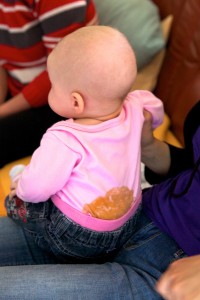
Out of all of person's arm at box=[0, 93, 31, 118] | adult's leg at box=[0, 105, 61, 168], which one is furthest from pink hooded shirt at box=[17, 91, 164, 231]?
person's arm at box=[0, 93, 31, 118]

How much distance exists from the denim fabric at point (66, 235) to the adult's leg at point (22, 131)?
0.38 m

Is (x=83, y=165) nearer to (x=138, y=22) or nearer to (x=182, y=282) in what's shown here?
(x=182, y=282)

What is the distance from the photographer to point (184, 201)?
891 mm

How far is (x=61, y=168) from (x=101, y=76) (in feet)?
0.61

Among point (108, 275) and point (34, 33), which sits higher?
point (34, 33)

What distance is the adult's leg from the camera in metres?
1.32

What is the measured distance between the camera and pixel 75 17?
1276mm

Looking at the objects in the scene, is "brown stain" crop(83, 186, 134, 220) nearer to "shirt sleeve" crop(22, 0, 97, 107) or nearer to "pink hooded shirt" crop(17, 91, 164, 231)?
"pink hooded shirt" crop(17, 91, 164, 231)

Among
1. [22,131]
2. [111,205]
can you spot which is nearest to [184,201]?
[111,205]

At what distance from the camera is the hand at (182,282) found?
624 millimetres

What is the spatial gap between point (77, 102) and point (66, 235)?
270 mm

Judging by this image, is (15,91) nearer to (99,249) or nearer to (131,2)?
(131,2)

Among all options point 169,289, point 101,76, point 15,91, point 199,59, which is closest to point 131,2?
point 199,59

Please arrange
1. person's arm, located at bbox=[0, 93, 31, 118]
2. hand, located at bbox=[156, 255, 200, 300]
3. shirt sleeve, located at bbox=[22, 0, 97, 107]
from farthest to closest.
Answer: person's arm, located at bbox=[0, 93, 31, 118] < shirt sleeve, located at bbox=[22, 0, 97, 107] < hand, located at bbox=[156, 255, 200, 300]
